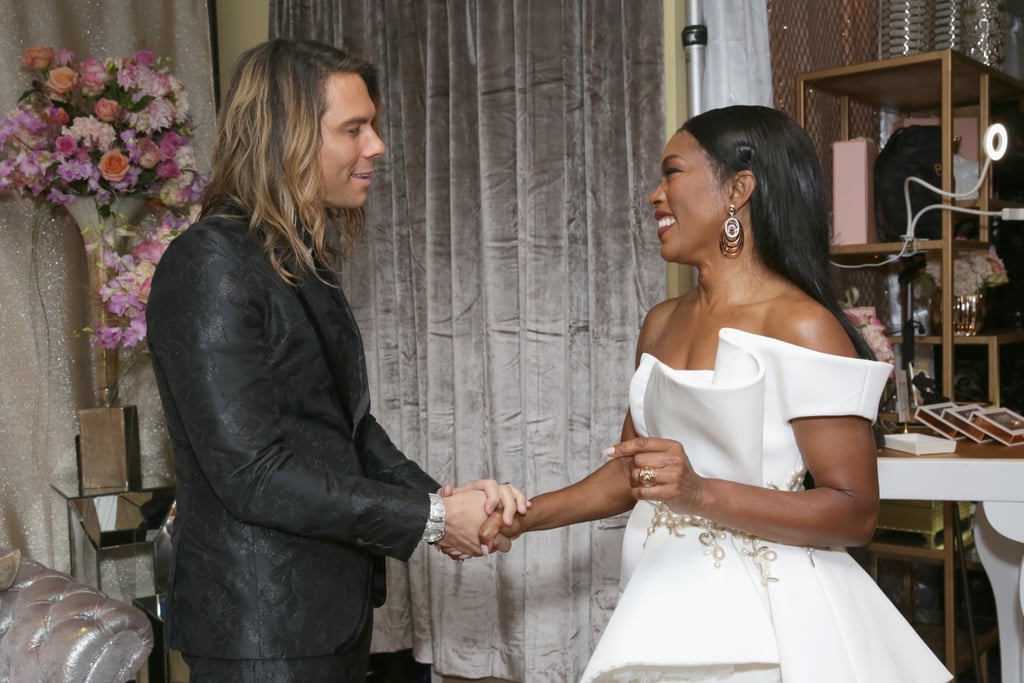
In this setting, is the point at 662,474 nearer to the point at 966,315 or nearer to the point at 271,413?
the point at 271,413

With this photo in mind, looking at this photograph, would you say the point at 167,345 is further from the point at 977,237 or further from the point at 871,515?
the point at 977,237

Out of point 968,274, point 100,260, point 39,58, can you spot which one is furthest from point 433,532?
point 968,274

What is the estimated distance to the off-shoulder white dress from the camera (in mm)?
1610

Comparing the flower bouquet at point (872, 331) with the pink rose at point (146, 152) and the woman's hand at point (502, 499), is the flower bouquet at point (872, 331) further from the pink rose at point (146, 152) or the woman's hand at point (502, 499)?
the pink rose at point (146, 152)

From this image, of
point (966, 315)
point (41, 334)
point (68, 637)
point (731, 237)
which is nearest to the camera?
point (731, 237)

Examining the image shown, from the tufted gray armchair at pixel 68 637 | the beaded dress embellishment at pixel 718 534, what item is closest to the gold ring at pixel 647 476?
the beaded dress embellishment at pixel 718 534

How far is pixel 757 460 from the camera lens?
1671mm

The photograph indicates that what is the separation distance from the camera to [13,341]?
3.19 m

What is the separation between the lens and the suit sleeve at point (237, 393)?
Result: 5.08ft

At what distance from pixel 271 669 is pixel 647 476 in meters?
0.65

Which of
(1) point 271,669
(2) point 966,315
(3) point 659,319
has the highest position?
(3) point 659,319

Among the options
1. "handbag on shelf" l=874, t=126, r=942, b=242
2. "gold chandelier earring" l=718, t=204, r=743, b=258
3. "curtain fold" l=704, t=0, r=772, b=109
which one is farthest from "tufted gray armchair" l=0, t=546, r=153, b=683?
"handbag on shelf" l=874, t=126, r=942, b=242

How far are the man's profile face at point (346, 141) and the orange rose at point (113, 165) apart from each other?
1.25 meters

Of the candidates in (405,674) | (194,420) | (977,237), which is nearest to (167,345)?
(194,420)
